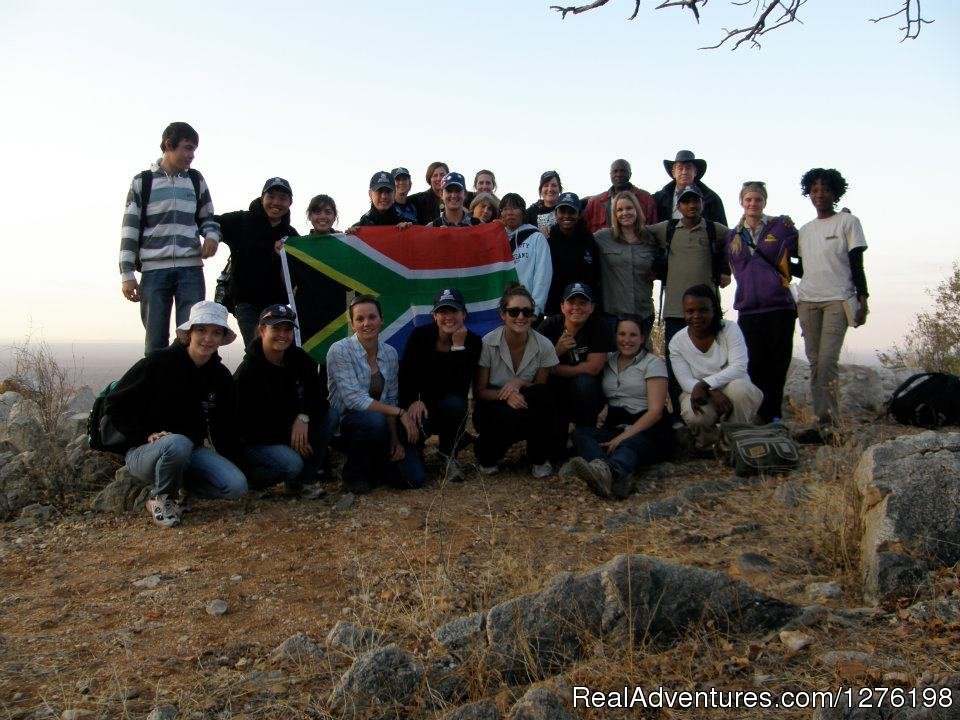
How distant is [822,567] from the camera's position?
4094 millimetres

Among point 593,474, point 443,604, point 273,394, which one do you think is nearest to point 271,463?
point 273,394

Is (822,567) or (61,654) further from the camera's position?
(822,567)

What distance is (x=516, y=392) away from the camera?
247 inches

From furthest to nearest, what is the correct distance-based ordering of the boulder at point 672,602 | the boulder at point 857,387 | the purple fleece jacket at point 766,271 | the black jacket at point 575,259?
the boulder at point 857,387
the black jacket at point 575,259
the purple fleece jacket at point 766,271
the boulder at point 672,602

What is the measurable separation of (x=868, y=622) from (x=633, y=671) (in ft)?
3.66

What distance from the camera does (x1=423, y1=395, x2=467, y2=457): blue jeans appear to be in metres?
6.38

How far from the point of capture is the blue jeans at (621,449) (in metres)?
5.91

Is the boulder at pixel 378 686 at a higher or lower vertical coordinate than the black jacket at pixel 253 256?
lower

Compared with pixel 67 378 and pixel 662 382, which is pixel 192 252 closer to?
pixel 67 378

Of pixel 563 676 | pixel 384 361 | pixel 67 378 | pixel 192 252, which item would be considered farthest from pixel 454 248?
pixel 563 676

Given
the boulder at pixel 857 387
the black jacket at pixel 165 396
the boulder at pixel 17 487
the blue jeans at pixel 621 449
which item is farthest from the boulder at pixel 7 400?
the boulder at pixel 857 387

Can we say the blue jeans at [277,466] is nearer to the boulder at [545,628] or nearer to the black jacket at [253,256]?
the black jacket at [253,256]

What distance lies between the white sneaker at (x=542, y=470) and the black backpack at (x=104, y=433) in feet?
9.83

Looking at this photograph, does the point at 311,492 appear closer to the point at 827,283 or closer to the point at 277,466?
the point at 277,466
